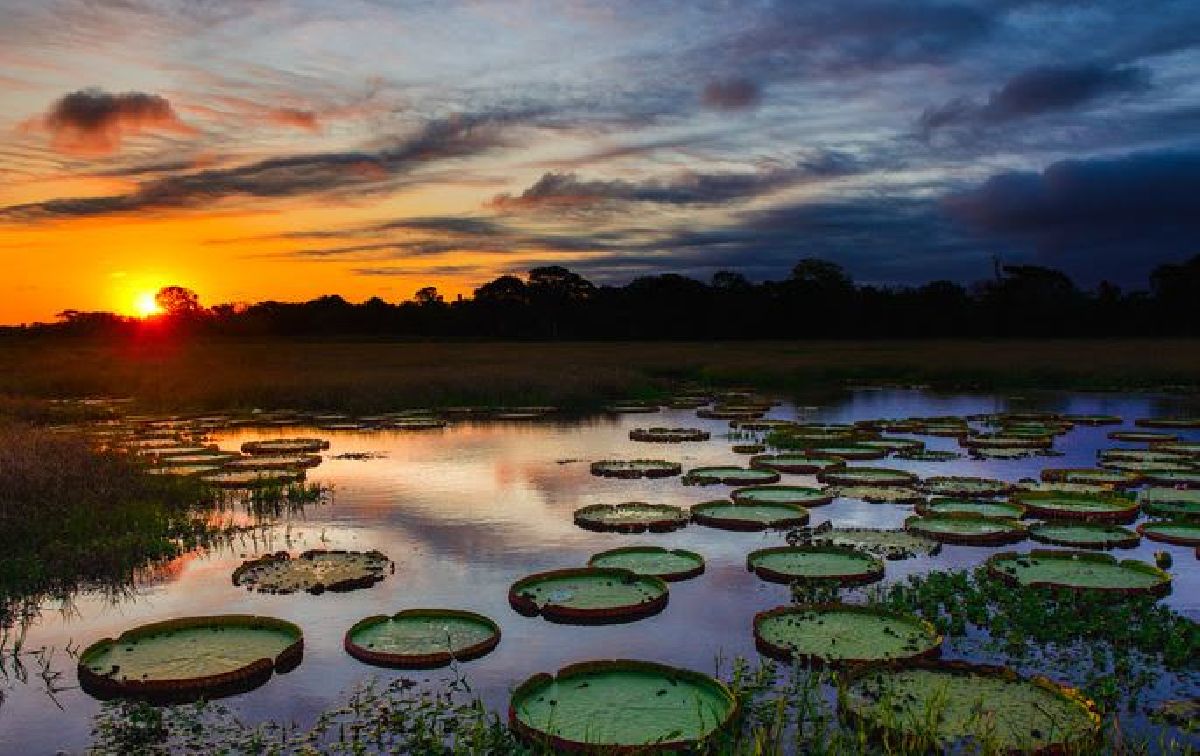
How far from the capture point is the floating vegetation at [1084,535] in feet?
38.6

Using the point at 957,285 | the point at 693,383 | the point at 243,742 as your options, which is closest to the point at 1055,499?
the point at 243,742

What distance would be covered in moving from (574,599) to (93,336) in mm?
79942

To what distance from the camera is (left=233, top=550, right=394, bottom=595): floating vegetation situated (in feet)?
33.2

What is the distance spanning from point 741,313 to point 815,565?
67316mm

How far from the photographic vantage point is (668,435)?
75.7 ft

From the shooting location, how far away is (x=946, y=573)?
1051 centimetres

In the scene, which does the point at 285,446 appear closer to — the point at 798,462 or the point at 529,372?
the point at 798,462

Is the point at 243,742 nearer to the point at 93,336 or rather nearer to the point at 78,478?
the point at 78,478

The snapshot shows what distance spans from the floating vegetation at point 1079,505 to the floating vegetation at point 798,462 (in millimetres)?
3758

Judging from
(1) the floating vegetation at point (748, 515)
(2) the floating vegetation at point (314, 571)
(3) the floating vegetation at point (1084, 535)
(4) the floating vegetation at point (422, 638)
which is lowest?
(3) the floating vegetation at point (1084, 535)

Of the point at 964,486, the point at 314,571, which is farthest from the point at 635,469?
the point at 314,571

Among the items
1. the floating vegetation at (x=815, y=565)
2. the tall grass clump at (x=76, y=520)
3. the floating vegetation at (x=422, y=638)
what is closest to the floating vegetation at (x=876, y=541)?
the floating vegetation at (x=815, y=565)

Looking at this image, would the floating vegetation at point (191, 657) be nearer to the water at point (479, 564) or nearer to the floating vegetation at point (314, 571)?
the water at point (479, 564)

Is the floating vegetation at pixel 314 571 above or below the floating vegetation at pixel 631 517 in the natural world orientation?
above
